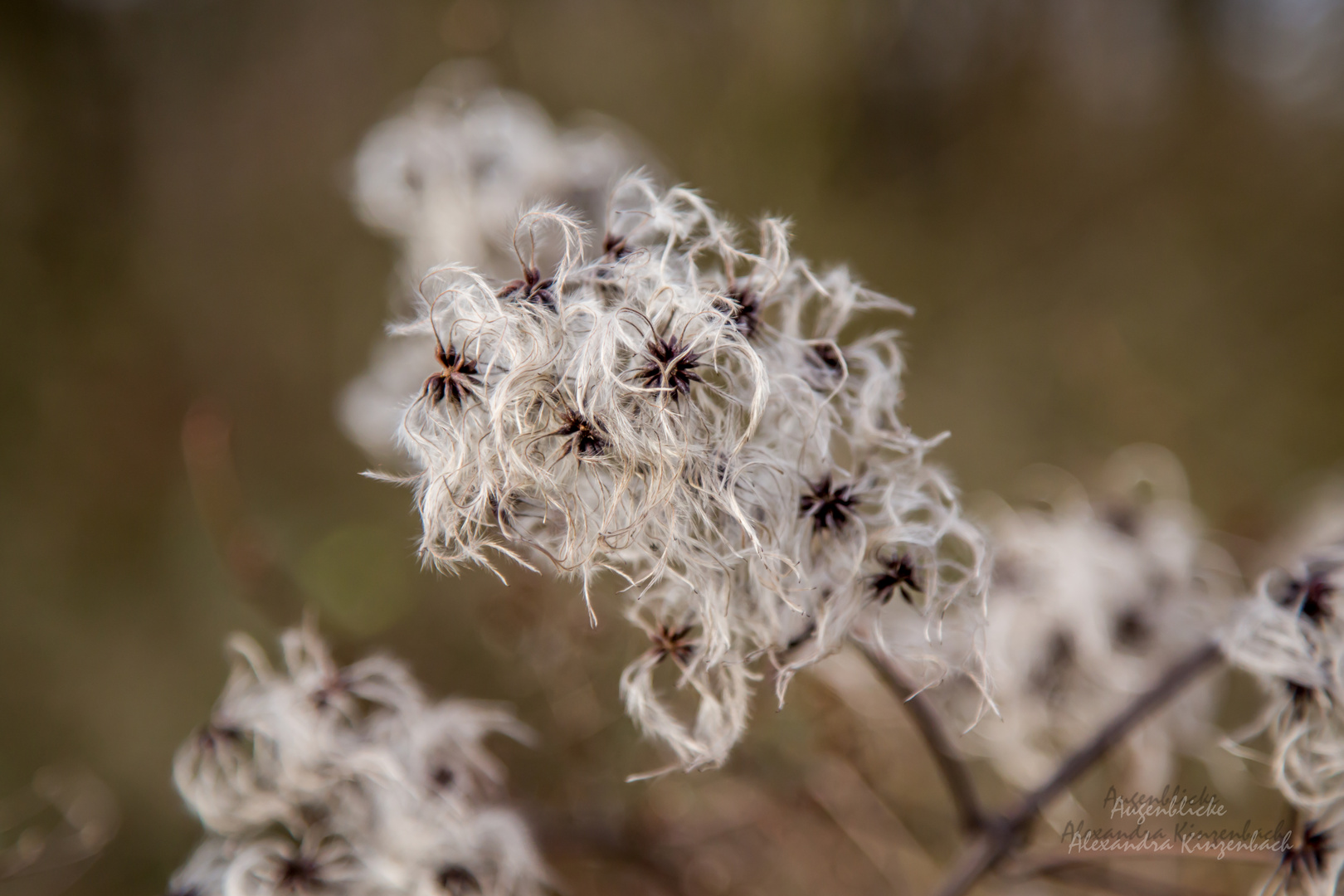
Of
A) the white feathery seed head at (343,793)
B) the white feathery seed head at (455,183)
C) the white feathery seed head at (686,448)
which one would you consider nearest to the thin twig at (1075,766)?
the white feathery seed head at (686,448)

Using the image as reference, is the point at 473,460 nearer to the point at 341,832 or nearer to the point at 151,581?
the point at 341,832

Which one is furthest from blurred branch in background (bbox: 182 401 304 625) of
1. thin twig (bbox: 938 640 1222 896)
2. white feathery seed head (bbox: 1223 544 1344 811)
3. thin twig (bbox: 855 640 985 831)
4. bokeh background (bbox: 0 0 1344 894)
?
bokeh background (bbox: 0 0 1344 894)

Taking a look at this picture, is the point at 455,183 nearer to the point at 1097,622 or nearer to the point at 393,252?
the point at 1097,622

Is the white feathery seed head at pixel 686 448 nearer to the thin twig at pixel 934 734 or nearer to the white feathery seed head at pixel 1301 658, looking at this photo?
the thin twig at pixel 934 734

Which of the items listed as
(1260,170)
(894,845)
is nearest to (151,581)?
(894,845)

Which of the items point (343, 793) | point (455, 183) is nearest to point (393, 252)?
point (455, 183)

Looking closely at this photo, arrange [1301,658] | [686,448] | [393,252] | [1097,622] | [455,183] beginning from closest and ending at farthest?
[686,448] < [1301,658] < [1097,622] < [455,183] < [393,252]

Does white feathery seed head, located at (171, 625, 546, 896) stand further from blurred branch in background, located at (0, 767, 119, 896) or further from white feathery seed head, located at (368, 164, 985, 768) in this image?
blurred branch in background, located at (0, 767, 119, 896)

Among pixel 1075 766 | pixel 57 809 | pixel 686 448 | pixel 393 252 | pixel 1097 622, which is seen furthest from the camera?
pixel 393 252
